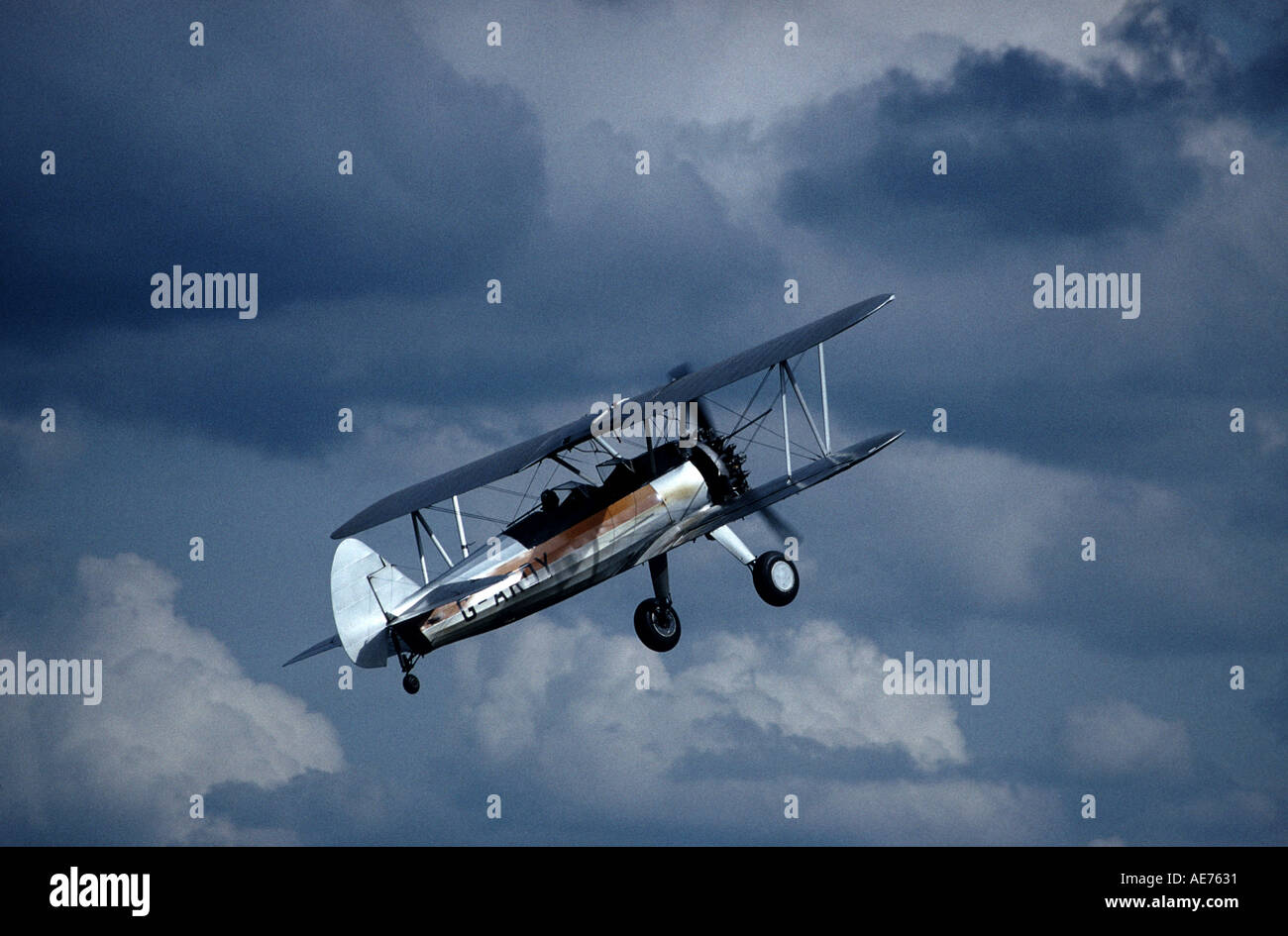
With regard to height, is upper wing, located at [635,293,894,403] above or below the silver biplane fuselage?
above

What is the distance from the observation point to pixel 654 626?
41.0 meters

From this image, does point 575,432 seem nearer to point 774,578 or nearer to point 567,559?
point 567,559

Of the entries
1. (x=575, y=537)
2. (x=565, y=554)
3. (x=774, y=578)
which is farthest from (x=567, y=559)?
(x=774, y=578)

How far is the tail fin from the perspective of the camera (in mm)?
36125

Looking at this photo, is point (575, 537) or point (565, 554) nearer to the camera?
point (565, 554)

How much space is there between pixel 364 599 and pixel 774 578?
856cm

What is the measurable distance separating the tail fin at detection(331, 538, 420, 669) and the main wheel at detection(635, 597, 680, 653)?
18.3ft

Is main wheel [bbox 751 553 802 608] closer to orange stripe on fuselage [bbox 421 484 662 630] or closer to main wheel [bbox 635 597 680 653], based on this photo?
main wheel [bbox 635 597 680 653]

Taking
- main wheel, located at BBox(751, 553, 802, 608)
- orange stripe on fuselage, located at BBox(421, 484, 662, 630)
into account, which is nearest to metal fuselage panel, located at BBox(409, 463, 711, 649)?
orange stripe on fuselage, located at BBox(421, 484, 662, 630)
